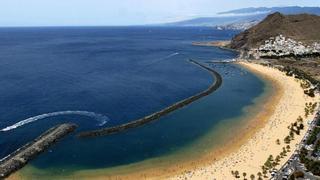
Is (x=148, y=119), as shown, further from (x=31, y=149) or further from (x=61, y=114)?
(x=31, y=149)

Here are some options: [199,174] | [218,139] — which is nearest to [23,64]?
[218,139]

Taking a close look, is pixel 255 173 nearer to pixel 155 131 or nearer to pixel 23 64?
pixel 155 131

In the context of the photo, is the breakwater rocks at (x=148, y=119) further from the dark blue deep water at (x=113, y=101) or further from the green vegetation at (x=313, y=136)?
the green vegetation at (x=313, y=136)

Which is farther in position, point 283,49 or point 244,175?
point 283,49

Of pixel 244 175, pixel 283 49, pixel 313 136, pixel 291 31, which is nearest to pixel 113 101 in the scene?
pixel 313 136

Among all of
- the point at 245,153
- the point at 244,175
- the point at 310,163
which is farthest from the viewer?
the point at 245,153

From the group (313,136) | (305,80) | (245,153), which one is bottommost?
(305,80)

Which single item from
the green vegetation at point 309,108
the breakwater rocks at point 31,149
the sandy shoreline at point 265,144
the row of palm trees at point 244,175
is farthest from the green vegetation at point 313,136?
the breakwater rocks at point 31,149

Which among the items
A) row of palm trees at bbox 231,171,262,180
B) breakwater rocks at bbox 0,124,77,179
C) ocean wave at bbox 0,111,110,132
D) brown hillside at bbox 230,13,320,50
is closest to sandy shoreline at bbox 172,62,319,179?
row of palm trees at bbox 231,171,262,180
